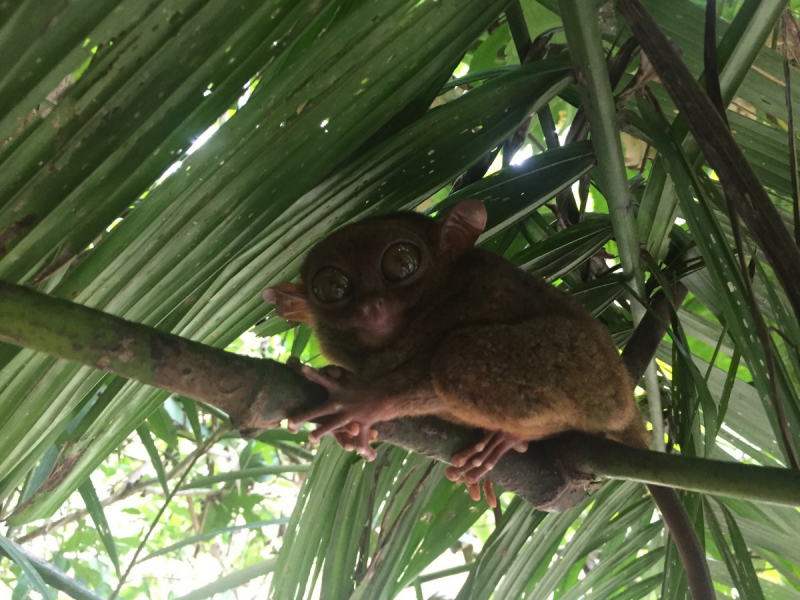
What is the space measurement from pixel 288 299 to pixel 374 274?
24cm

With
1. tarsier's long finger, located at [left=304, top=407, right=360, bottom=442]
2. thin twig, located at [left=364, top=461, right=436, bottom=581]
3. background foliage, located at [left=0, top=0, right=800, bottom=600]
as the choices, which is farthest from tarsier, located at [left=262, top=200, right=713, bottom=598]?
thin twig, located at [left=364, top=461, right=436, bottom=581]

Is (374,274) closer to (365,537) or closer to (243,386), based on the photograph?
(243,386)

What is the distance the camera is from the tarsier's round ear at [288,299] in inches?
64.7

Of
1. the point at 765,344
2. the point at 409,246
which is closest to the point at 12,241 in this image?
the point at 409,246

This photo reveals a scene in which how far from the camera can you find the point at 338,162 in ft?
4.82

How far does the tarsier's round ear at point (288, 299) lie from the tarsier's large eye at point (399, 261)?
24 cm

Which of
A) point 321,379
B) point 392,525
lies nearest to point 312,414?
point 321,379

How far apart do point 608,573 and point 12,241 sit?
239 cm

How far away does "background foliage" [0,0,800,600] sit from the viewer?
0.94 metres

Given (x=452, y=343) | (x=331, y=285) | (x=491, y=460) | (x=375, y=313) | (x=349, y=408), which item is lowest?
(x=491, y=460)

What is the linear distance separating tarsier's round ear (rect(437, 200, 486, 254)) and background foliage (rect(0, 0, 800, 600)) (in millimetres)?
121

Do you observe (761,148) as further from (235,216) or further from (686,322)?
(235,216)

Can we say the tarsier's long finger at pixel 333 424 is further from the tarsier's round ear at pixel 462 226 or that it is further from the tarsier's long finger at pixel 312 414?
the tarsier's round ear at pixel 462 226

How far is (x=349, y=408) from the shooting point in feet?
4.25
